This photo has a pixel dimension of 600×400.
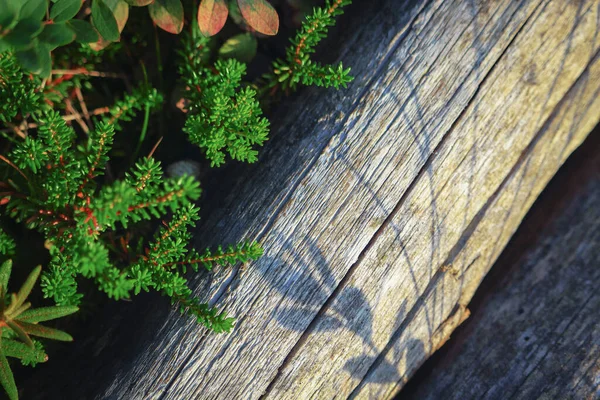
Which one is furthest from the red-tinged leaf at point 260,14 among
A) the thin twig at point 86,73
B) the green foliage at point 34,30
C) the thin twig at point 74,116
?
the thin twig at point 74,116

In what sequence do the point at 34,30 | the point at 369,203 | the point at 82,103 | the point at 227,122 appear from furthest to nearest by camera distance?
the point at 82,103, the point at 369,203, the point at 227,122, the point at 34,30

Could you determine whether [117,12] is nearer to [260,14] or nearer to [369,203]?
[260,14]

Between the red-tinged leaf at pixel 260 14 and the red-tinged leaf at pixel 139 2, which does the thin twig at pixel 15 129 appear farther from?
the red-tinged leaf at pixel 260 14

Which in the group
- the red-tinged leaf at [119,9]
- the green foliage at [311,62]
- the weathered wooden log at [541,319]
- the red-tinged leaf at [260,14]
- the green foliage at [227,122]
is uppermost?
the red-tinged leaf at [119,9]

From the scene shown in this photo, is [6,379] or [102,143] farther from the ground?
[102,143]

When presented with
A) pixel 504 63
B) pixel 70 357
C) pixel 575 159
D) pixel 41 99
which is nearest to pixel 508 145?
pixel 504 63

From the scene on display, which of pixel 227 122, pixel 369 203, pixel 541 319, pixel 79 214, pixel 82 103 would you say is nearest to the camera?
pixel 79 214

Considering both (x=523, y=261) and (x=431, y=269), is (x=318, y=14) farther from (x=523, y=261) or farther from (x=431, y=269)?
(x=523, y=261)

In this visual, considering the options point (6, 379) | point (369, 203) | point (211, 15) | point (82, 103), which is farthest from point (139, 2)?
point (6, 379)
